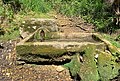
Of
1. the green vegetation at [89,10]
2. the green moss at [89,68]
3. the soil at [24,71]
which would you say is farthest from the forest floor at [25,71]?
the green vegetation at [89,10]

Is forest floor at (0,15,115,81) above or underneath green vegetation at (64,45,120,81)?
underneath

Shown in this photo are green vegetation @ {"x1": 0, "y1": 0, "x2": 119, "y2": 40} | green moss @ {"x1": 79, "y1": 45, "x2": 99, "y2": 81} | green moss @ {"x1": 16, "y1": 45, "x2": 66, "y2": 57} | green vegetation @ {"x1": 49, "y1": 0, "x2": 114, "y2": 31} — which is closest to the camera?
Answer: green moss @ {"x1": 79, "y1": 45, "x2": 99, "y2": 81}

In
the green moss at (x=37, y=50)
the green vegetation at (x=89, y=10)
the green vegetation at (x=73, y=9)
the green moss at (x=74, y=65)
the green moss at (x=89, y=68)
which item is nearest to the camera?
the green moss at (x=89, y=68)

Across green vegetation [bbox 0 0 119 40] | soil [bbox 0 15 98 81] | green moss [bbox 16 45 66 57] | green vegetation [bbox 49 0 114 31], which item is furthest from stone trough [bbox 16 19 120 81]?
green vegetation [bbox 49 0 114 31]

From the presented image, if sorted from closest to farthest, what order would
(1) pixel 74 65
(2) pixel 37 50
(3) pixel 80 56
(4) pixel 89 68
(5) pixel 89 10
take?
1. (4) pixel 89 68
2. (1) pixel 74 65
3. (3) pixel 80 56
4. (2) pixel 37 50
5. (5) pixel 89 10

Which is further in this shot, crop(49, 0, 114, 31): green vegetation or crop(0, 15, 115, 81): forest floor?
crop(49, 0, 114, 31): green vegetation

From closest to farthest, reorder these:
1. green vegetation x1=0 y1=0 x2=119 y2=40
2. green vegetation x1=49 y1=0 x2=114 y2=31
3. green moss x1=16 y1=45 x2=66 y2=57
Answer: green moss x1=16 y1=45 x2=66 y2=57, green vegetation x1=0 y1=0 x2=119 y2=40, green vegetation x1=49 y1=0 x2=114 y2=31

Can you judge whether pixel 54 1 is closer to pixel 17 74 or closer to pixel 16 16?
pixel 16 16

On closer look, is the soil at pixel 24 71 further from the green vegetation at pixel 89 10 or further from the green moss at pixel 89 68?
the green vegetation at pixel 89 10

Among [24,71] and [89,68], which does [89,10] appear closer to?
[24,71]

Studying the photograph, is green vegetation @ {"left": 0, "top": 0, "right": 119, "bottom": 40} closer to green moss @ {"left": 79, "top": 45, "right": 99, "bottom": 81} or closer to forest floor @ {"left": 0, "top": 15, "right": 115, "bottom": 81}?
forest floor @ {"left": 0, "top": 15, "right": 115, "bottom": 81}

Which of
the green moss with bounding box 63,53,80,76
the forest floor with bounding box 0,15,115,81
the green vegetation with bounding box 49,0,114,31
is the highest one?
the green vegetation with bounding box 49,0,114,31

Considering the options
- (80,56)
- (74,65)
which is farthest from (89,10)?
(74,65)

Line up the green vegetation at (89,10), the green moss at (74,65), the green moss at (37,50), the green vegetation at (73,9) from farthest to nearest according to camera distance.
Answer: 1. the green vegetation at (89,10)
2. the green vegetation at (73,9)
3. the green moss at (37,50)
4. the green moss at (74,65)
